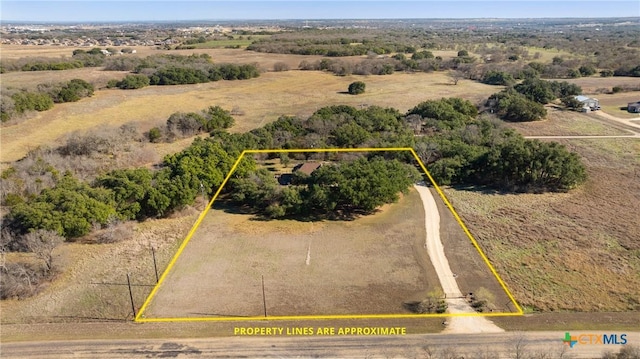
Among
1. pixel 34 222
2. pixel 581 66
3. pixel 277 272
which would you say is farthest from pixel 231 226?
pixel 581 66

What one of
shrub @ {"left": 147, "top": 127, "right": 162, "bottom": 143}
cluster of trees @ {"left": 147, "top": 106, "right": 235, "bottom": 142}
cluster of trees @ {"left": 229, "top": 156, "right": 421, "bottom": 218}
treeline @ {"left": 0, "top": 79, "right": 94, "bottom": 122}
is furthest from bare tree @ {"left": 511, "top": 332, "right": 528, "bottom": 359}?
treeline @ {"left": 0, "top": 79, "right": 94, "bottom": 122}

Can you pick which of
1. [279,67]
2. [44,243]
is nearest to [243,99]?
[279,67]

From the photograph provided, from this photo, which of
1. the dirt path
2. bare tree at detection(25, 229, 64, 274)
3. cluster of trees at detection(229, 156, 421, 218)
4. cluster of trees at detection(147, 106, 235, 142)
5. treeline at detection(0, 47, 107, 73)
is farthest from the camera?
treeline at detection(0, 47, 107, 73)

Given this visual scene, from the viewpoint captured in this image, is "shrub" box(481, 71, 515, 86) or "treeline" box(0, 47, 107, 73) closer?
"shrub" box(481, 71, 515, 86)

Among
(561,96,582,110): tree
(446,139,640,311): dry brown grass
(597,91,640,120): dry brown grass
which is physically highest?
(561,96,582,110): tree

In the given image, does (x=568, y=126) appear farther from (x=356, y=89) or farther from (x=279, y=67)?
(x=279, y=67)

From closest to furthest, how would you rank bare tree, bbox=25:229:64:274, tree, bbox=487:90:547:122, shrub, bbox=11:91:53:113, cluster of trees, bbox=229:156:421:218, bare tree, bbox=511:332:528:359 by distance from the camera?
bare tree, bbox=511:332:528:359, bare tree, bbox=25:229:64:274, cluster of trees, bbox=229:156:421:218, shrub, bbox=11:91:53:113, tree, bbox=487:90:547:122

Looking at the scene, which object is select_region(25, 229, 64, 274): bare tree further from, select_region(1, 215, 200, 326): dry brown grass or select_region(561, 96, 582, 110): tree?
select_region(561, 96, 582, 110): tree
